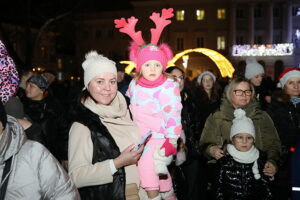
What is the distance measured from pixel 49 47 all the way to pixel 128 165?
5641 cm

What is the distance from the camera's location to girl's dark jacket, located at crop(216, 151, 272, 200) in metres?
3.91

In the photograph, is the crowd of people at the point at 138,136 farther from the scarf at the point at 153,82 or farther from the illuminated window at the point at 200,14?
the illuminated window at the point at 200,14

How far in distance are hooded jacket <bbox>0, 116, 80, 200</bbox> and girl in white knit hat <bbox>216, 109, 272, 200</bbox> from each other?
94.5 inches

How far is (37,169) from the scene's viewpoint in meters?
2.04

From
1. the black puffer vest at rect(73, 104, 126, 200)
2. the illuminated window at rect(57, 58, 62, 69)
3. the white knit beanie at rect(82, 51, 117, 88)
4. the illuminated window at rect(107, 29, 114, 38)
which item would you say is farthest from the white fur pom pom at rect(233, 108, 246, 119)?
the illuminated window at rect(57, 58, 62, 69)

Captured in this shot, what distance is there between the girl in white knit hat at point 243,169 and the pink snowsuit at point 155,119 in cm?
97

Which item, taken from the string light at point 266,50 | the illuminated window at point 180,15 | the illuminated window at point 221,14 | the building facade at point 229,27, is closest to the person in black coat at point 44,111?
the building facade at point 229,27

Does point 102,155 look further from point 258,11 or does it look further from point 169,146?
point 258,11

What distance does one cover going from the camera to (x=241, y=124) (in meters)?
4.00

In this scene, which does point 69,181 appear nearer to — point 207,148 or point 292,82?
point 207,148

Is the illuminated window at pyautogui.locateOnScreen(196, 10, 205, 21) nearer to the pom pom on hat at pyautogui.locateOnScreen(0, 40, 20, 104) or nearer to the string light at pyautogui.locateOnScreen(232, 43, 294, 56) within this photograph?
the string light at pyautogui.locateOnScreen(232, 43, 294, 56)

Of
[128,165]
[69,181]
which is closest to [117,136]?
[128,165]

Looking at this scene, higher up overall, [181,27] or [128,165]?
[181,27]

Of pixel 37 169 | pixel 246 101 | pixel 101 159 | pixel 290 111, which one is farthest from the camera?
pixel 290 111
